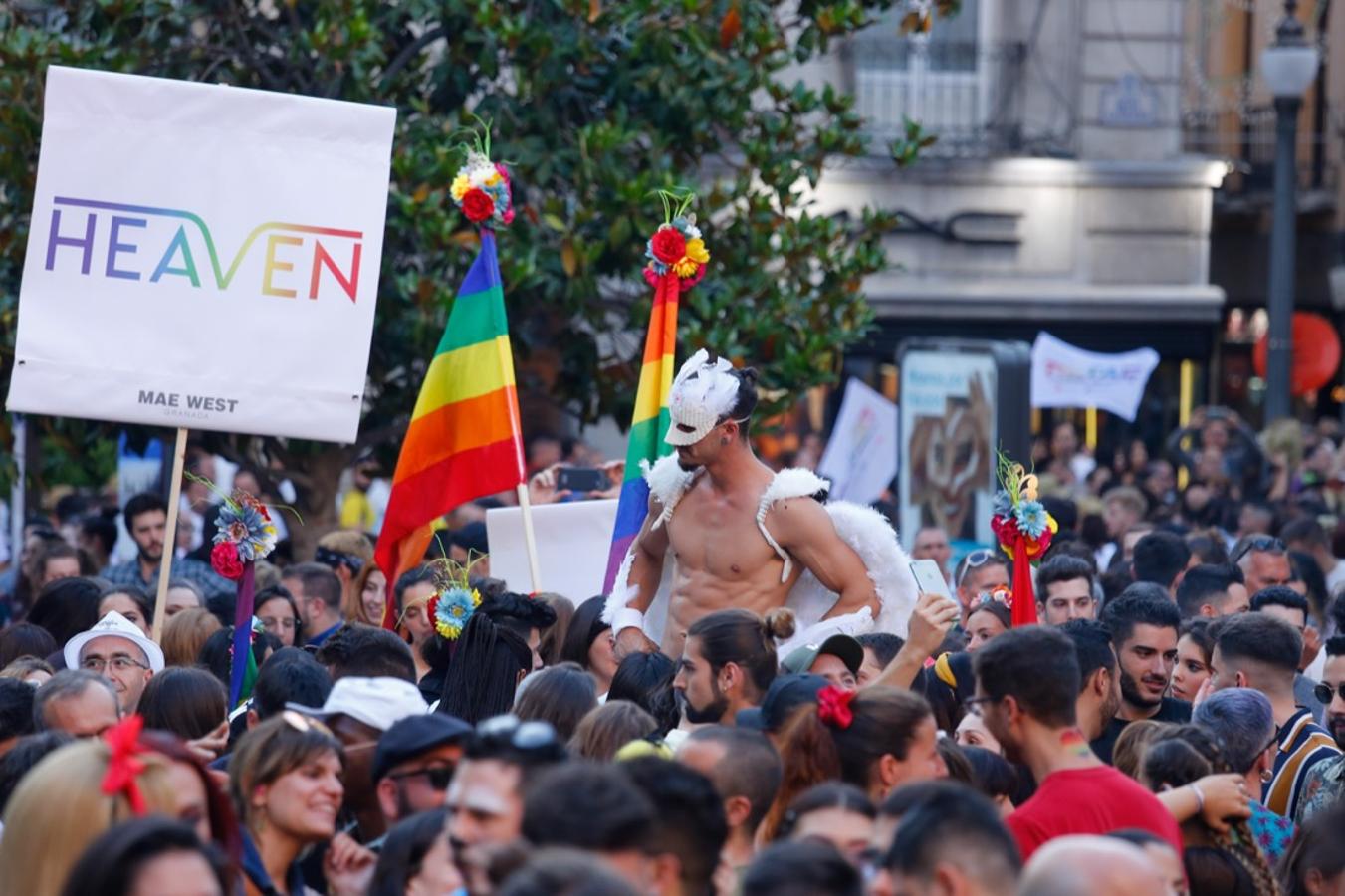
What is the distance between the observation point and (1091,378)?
784 inches

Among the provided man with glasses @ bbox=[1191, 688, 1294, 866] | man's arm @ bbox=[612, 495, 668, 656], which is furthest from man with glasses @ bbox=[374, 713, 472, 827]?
man's arm @ bbox=[612, 495, 668, 656]

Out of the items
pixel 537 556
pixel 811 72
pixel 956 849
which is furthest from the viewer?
pixel 811 72

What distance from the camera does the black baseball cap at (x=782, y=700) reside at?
5.76 m

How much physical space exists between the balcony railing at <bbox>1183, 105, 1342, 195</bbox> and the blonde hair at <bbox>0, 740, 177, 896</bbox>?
24.9m

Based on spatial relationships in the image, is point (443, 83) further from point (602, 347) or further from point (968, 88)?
point (968, 88)

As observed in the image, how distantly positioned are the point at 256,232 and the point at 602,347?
5473 millimetres

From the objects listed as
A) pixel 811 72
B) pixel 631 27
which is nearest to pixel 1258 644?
pixel 631 27

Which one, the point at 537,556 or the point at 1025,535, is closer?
the point at 1025,535

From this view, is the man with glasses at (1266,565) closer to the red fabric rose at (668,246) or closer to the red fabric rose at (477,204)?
the red fabric rose at (668,246)

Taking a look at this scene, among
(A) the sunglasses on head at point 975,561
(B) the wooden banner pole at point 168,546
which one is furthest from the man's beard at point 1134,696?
(B) the wooden banner pole at point 168,546

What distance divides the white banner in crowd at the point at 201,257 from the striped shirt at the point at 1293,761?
12.3 feet

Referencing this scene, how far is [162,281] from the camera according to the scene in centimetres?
877

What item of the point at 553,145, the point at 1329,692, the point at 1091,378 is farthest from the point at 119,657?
the point at 1091,378

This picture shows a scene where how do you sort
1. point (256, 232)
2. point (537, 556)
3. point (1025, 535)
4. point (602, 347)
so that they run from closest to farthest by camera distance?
point (1025, 535) < point (256, 232) < point (537, 556) < point (602, 347)
